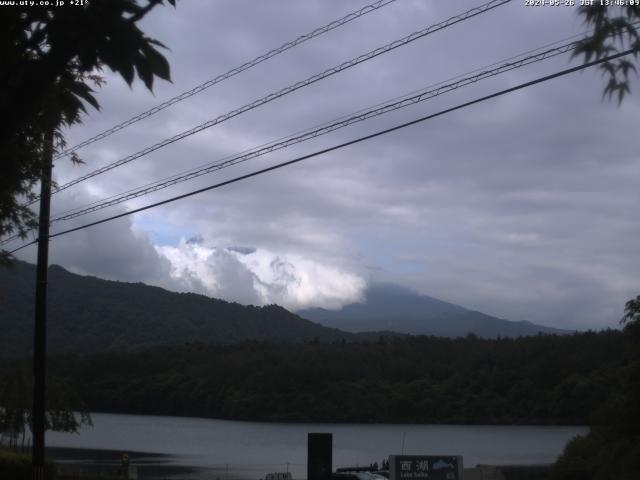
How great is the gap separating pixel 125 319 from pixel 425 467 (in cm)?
12255

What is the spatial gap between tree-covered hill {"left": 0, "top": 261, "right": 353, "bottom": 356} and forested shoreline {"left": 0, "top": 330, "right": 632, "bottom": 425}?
26.2 ft

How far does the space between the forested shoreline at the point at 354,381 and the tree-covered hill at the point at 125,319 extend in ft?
26.2

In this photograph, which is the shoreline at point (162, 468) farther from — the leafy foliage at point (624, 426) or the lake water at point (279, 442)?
the leafy foliage at point (624, 426)

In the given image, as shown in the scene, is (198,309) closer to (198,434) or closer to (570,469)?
(198,434)

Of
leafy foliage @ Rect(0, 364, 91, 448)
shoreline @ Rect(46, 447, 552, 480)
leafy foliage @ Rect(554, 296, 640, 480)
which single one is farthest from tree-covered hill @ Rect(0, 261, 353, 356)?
leafy foliage @ Rect(554, 296, 640, 480)

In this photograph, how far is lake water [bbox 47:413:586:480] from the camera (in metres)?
71.2

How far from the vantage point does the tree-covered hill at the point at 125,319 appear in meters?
72.7

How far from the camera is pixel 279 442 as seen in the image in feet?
301

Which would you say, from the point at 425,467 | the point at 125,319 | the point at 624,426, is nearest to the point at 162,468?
the point at 624,426

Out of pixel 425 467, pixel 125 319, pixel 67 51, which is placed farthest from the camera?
Result: pixel 125 319

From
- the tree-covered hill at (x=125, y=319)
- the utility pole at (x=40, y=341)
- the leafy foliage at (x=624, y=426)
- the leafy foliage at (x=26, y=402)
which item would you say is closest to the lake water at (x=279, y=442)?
the tree-covered hill at (x=125, y=319)

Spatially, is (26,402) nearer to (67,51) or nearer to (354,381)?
(67,51)

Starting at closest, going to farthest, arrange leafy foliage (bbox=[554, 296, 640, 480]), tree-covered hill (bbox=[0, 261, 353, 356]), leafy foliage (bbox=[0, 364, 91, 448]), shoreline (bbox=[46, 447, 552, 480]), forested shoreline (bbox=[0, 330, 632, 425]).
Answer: leafy foliage (bbox=[554, 296, 640, 480]) < leafy foliage (bbox=[0, 364, 91, 448]) < shoreline (bbox=[46, 447, 552, 480]) < tree-covered hill (bbox=[0, 261, 353, 356]) < forested shoreline (bbox=[0, 330, 632, 425])

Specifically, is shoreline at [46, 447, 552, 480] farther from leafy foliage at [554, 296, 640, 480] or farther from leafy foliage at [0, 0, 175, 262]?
leafy foliage at [0, 0, 175, 262]
